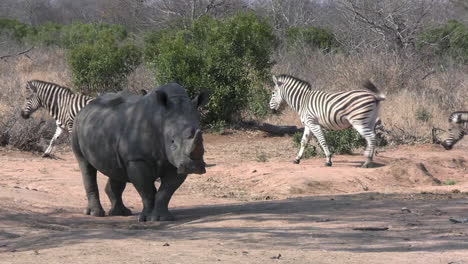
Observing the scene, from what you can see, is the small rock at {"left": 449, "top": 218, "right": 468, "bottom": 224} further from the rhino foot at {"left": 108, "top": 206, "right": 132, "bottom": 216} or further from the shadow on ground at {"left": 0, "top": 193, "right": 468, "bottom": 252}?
the rhino foot at {"left": 108, "top": 206, "right": 132, "bottom": 216}

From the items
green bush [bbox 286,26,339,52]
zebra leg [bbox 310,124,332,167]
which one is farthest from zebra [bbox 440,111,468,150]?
green bush [bbox 286,26,339,52]

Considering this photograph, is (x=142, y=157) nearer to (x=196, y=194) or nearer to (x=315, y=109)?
(x=196, y=194)

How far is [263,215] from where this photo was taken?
9.94 metres

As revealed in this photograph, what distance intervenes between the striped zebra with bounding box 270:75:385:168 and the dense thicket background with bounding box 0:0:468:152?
11.3 ft

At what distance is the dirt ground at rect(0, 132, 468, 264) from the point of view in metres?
7.48

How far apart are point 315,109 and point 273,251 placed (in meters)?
9.03

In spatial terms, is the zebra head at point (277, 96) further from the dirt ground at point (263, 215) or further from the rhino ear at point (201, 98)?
the rhino ear at point (201, 98)

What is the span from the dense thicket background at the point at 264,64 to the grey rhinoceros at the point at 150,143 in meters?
7.61

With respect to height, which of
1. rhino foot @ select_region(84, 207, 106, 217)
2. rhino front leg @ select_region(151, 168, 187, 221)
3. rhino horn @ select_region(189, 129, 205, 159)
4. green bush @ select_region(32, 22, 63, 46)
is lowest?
rhino foot @ select_region(84, 207, 106, 217)

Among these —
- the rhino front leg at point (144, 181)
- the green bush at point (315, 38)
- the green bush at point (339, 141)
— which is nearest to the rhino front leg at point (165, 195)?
the rhino front leg at point (144, 181)

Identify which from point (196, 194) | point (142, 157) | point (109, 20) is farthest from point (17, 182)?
point (109, 20)

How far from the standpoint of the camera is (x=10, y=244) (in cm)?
800

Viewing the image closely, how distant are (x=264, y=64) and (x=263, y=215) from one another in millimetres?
13256

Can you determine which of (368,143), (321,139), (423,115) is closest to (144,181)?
(368,143)
